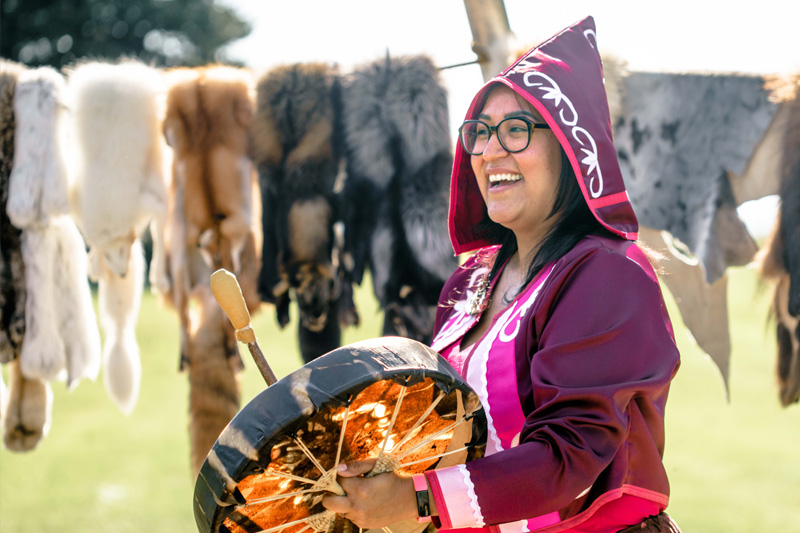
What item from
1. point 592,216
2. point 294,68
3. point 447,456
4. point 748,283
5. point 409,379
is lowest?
point 748,283

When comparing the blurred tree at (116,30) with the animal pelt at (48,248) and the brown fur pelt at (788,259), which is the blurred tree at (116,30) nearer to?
the animal pelt at (48,248)

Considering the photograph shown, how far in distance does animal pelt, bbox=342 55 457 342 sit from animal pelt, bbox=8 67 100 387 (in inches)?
42.7

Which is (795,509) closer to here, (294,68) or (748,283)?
(294,68)

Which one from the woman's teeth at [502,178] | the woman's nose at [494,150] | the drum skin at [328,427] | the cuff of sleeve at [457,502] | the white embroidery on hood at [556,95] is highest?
the white embroidery on hood at [556,95]

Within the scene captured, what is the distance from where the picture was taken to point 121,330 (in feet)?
8.89

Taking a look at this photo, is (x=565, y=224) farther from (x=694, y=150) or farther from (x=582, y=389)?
(x=694, y=150)

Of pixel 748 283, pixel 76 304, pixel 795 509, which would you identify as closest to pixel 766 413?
pixel 795 509

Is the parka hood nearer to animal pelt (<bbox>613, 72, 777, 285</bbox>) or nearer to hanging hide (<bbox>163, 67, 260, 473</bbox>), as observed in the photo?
animal pelt (<bbox>613, 72, 777, 285</bbox>)

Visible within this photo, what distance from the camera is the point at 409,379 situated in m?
1.01

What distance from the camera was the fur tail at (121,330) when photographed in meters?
2.69

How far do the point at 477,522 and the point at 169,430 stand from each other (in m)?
4.40

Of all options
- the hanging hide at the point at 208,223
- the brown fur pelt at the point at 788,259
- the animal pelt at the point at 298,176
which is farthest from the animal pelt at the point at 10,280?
the brown fur pelt at the point at 788,259

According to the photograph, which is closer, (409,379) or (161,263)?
(409,379)

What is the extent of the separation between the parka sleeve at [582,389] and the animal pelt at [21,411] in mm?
2247
